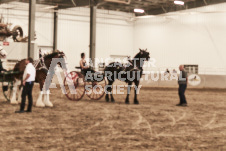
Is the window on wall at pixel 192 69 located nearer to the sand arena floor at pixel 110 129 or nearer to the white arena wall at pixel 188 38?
the white arena wall at pixel 188 38

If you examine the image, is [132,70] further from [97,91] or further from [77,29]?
[77,29]

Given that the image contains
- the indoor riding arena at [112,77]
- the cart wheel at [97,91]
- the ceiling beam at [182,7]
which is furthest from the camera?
the ceiling beam at [182,7]

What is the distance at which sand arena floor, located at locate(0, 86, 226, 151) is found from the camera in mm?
6219

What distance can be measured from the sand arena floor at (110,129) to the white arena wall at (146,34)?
62.9 feet

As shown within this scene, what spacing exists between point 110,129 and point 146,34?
28.6m

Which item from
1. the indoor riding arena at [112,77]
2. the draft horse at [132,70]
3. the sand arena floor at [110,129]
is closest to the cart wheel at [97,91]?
the indoor riding arena at [112,77]

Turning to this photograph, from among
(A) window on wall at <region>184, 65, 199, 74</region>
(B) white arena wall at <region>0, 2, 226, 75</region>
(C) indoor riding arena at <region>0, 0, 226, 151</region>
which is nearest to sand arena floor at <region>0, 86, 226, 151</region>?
(C) indoor riding arena at <region>0, 0, 226, 151</region>

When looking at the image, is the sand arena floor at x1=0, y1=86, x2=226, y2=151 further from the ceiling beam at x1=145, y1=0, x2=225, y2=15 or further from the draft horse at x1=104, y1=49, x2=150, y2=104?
the ceiling beam at x1=145, y1=0, x2=225, y2=15

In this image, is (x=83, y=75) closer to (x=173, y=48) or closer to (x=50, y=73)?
(x=50, y=73)

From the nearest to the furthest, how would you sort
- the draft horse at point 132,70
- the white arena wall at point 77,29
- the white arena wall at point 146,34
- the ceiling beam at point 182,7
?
the draft horse at point 132,70 < the white arena wall at point 77,29 < the white arena wall at point 146,34 < the ceiling beam at point 182,7

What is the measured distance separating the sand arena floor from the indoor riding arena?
2cm

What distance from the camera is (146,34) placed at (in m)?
35.7

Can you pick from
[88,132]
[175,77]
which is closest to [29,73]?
[88,132]

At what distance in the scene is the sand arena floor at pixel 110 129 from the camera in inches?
245
